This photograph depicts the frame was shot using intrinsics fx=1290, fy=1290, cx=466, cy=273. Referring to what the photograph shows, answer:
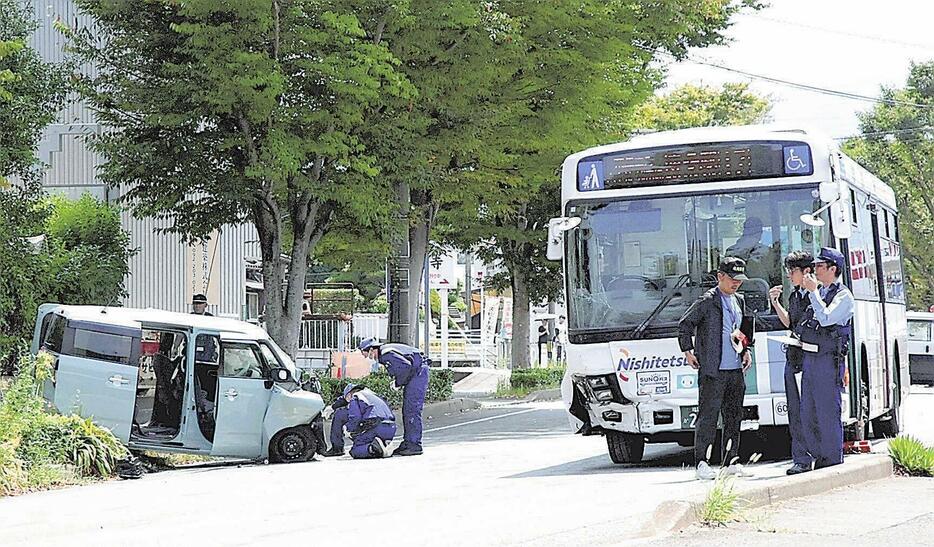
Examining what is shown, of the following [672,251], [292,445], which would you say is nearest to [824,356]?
[672,251]

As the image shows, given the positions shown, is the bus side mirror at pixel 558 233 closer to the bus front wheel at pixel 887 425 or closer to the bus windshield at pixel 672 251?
the bus windshield at pixel 672 251

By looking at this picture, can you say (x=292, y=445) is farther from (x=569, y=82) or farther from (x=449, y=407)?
(x=449, y=407)

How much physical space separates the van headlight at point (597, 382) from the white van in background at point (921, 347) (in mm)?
24793

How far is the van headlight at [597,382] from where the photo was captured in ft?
42.8

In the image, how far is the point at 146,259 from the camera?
32562mm

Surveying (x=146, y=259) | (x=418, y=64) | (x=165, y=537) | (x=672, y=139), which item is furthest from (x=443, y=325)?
(x=165, y=537)

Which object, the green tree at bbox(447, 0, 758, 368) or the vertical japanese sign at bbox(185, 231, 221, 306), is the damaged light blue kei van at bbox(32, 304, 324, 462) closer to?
the green tree at bbox(447, 0, 758, 368)

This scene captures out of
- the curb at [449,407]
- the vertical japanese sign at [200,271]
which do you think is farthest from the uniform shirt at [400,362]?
the vertical japanese sign at [200,271]

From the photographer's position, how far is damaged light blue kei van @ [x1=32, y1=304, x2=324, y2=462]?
50.0 feet

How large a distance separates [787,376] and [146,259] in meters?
23.6

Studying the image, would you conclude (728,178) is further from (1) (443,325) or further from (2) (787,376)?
(1) (443,325)

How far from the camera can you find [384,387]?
25203mm

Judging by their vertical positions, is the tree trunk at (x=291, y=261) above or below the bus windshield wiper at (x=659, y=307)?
above

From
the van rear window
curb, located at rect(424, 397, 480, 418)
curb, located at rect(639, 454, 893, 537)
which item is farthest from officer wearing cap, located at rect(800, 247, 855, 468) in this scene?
curb, located at rect(424, 397, 480, 418)
